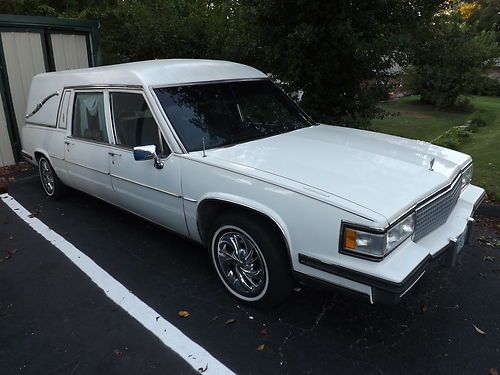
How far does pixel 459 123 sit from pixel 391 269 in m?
11.8

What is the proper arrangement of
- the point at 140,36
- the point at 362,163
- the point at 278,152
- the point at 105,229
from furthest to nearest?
the point at 140,36, the point at 105,229, the point at 278,152, the point at 362,163

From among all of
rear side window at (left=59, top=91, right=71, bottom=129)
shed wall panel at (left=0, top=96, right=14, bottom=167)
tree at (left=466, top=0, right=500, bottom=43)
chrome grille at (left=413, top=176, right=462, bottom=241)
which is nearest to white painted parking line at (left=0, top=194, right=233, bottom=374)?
rear side window at (left=59, top=91, right=71, bottom=129)

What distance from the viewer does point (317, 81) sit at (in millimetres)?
5992

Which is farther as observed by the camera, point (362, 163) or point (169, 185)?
point (169, 185)

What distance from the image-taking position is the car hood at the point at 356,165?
8.71 feet

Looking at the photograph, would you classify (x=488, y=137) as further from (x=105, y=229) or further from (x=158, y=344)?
(x=158, y=344)

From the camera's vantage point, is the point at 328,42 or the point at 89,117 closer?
the point at 89,117

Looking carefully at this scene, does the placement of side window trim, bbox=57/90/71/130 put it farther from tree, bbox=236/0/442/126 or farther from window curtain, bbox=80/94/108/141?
tree, bbox=236/0/442/126

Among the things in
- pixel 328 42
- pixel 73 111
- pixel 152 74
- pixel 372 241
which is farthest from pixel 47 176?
pixel 372 241

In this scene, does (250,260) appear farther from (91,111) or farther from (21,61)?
(21,61)

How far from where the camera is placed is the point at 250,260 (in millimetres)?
3141

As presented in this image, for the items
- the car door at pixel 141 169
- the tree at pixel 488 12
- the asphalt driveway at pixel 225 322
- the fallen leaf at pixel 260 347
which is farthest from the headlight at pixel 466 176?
the tree at pixel 488 12

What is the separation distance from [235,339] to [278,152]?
142 centimetres

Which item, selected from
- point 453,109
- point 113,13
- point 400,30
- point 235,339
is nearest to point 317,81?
point 400,30
